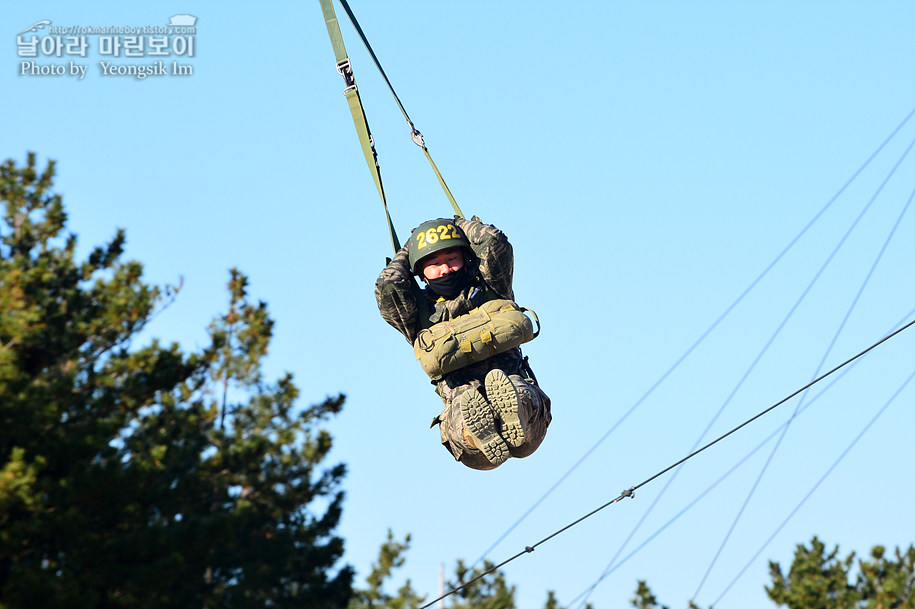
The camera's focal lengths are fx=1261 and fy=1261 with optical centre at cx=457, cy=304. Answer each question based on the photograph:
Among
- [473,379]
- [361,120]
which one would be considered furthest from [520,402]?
[361,120]

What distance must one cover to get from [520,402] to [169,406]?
7.94 metres

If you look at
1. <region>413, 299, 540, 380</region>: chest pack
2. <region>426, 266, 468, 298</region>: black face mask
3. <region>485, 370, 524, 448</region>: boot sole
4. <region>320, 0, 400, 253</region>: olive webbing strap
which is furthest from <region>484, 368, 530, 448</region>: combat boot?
<region>320, 0, 400, 253</region>: olive webbing strap

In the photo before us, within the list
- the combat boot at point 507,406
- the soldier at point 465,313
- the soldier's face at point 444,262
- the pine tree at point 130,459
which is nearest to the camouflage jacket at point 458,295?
the soldier at point 465,313

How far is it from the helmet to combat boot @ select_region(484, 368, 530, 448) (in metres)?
1.29

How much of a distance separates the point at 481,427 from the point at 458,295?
1.44 metres

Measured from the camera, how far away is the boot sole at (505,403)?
431 inches

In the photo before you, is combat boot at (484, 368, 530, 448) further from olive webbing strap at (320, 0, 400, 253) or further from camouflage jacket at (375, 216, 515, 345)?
olive webbing strap at (320, 0, 400, 253)

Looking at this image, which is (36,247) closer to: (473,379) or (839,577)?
(473,379)

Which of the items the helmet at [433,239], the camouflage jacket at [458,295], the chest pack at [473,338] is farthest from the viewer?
the helmet at [433,239]

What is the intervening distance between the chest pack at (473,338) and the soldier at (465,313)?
7.9 inches

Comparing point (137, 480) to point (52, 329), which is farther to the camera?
point (52, 329)

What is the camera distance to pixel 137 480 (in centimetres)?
1516

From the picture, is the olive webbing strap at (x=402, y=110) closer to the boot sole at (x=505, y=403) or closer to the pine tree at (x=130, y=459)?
the boot sole at (x=505, y=403)

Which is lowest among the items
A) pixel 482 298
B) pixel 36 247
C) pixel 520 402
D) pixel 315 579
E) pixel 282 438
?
pixel 520 402
